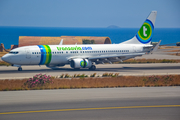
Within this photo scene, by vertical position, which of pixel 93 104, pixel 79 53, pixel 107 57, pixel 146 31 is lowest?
pixel 93 104

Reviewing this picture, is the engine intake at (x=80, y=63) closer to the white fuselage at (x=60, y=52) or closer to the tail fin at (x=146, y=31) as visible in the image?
the white fuselage at (x=60, y=52)

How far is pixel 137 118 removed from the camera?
50.3 feet

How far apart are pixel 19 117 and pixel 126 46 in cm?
3209

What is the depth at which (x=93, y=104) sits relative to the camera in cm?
1844

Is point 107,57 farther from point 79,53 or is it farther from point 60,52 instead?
point 60,52

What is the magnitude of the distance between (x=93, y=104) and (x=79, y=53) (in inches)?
953

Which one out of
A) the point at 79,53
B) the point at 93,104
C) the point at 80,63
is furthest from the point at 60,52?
the point at 93,104

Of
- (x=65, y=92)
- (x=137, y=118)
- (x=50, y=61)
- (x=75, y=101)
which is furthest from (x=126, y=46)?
(x=137, y=118)

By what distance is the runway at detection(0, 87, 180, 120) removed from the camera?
52.1 feet

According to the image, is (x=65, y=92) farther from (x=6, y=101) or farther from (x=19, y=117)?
(x=19, y=117)

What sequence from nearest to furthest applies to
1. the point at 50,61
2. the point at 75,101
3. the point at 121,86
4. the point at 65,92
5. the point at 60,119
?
the point at 60,119 < the point at 75,101 < the point at 65,92 < the point at 121,86 < the point at 50,61

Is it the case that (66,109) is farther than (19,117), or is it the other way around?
(66,109)

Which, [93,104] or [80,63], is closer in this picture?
[93,104]

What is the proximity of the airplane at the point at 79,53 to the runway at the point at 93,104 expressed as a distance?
16.5 metres
